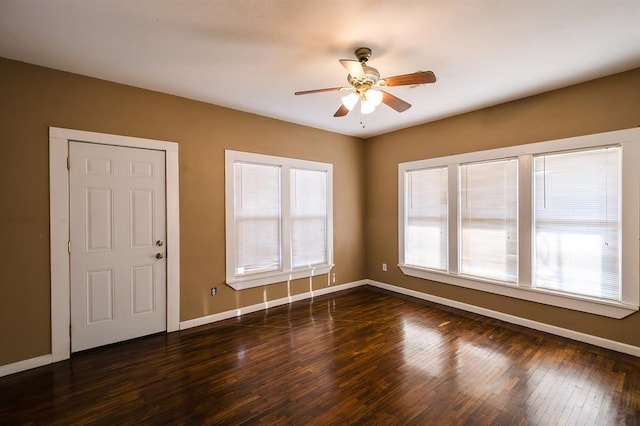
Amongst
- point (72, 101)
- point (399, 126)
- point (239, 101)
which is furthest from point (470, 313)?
point (72, 101)

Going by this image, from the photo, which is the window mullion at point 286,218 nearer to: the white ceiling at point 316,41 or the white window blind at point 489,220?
the white ceiling at point 316,41

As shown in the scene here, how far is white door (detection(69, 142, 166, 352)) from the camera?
9.48ft

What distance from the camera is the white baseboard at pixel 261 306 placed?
3.58m

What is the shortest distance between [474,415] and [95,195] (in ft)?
12.5

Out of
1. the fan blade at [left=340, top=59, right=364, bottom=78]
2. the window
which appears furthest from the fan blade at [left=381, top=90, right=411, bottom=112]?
the window

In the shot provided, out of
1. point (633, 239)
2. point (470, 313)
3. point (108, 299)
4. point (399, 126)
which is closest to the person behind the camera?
point (633, 239)

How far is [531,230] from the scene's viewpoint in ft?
11.3

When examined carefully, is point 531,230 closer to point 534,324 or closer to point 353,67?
point 534,324

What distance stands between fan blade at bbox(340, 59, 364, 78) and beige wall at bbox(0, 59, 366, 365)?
214 cm

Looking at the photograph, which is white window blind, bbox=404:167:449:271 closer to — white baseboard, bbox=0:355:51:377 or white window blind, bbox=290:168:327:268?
white window blind, bbox=290:168:327:268

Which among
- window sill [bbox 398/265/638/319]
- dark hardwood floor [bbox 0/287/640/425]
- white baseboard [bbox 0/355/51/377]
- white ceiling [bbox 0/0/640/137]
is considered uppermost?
white ceiling [bbox 0/0/640/137]

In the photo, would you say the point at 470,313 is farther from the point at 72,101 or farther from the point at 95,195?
the point at 72,101

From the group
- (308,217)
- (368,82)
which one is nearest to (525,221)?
(368,82)

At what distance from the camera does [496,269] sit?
150 inches
